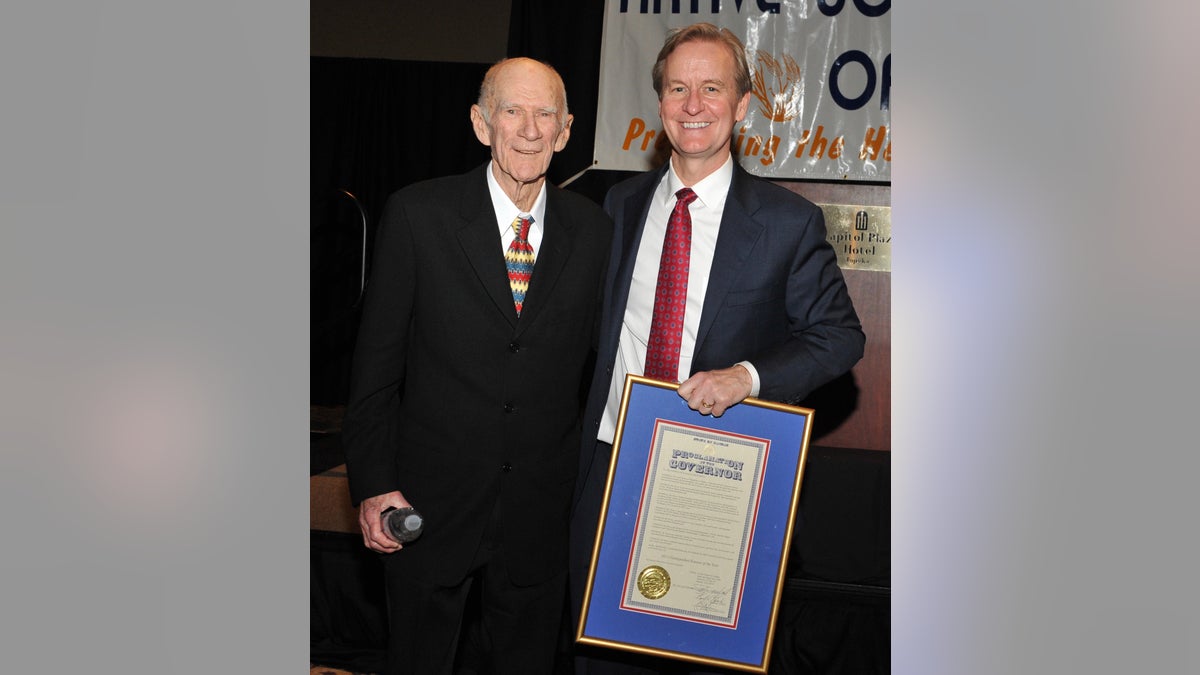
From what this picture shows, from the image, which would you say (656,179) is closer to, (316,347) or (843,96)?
(843,96)

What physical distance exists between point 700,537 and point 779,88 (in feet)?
10.2

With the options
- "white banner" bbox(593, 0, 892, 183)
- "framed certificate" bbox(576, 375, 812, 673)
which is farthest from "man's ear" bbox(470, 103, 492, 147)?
"white banner" bbox(593, 0, 892, 183)

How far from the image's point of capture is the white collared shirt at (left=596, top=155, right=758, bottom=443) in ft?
7.09

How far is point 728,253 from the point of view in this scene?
2133 millimetres

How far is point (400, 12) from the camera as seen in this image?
762 cm

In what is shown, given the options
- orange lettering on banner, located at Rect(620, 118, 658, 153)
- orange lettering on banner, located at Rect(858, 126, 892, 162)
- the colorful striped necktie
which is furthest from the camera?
orange lettering on banner, located at Rect(620, 118, 658, 153)

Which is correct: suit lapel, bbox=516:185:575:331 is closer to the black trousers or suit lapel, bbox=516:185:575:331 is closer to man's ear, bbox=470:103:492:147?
man's ear, bbox=470:103:492:147

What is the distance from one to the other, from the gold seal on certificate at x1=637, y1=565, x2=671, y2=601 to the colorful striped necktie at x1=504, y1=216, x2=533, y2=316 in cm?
57

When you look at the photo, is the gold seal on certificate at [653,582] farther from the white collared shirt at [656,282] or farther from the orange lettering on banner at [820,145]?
the orange lettering on banner at [820,145]

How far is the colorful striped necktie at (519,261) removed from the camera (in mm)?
2096

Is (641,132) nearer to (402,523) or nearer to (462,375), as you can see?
A: (462,375)

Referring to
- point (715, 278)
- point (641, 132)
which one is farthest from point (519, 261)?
point (641, 132)
